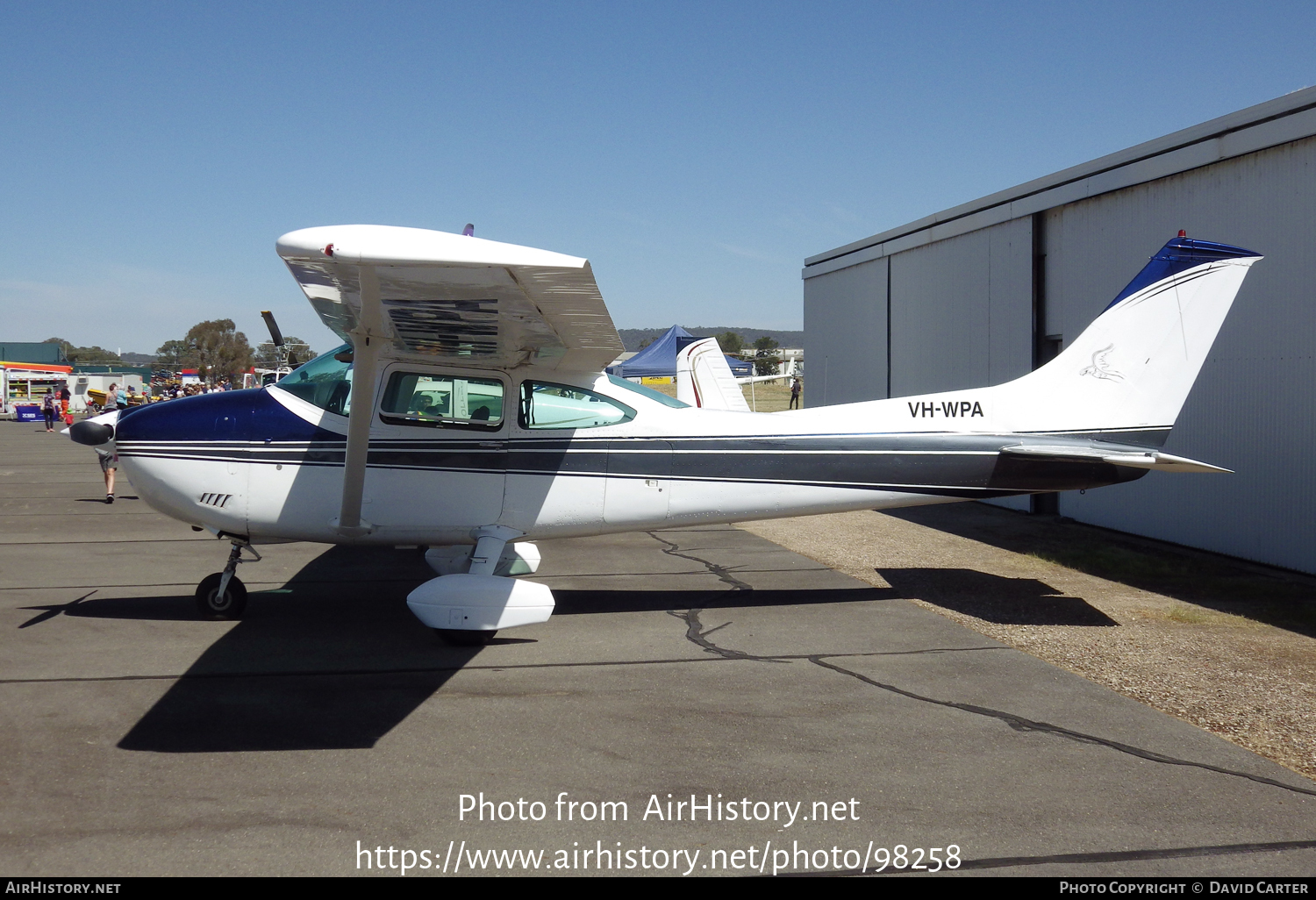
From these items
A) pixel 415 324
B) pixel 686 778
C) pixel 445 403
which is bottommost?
pixel 686 778

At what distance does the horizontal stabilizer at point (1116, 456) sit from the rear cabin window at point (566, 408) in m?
3.09

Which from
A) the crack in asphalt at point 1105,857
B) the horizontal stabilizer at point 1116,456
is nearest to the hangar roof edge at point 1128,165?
the horizontal stabilizer at point 1116,456

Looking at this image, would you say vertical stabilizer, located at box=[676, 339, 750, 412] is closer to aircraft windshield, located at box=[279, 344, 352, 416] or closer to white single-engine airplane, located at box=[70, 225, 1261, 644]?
white single-engine airplane, located at box=[70, 225, 1261, 644]

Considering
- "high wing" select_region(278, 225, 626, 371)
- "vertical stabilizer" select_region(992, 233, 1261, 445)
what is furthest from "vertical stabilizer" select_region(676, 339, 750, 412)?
"high wing" select_region(278, 225, 626, 371)

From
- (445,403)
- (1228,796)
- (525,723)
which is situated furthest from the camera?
(445,403)

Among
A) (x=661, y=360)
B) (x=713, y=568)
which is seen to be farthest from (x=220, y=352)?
(x=713, y=568)

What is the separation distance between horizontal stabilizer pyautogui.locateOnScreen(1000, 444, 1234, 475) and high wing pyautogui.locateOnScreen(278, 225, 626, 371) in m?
3.34

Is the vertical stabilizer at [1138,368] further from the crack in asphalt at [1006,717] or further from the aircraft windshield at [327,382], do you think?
the aircraft windshield at [327,382]

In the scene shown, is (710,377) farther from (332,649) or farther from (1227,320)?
(332,649)

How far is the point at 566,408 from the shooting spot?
6.86m

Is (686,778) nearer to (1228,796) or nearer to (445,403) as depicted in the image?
(1228,796)

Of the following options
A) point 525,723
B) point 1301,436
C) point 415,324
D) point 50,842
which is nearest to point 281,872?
point 50,842

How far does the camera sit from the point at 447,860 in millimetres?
3322

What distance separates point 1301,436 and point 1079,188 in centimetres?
456
